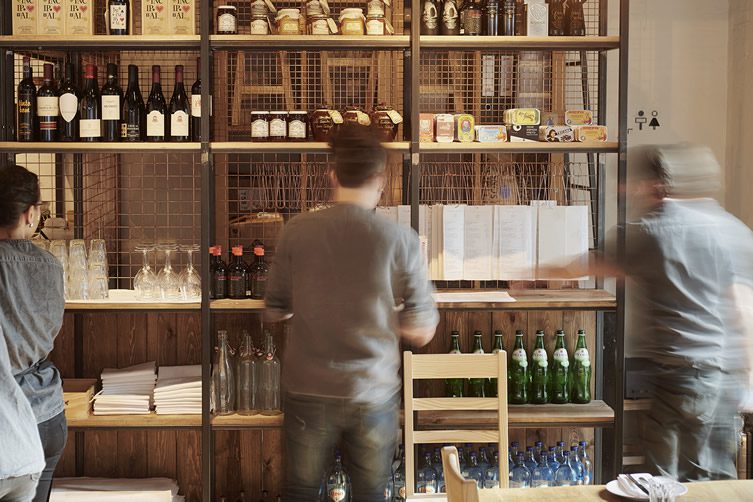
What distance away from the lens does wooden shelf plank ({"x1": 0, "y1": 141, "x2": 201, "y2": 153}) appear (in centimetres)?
368

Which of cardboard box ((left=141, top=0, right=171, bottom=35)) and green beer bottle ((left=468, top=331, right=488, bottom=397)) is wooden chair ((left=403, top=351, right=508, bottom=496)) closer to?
green beer bottle ((left=468, top=331, right=488, bottom=397))

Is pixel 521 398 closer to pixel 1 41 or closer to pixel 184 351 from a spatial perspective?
pixel 184 351

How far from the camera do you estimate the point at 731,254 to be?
9.58 feet

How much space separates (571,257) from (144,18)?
6.48ft

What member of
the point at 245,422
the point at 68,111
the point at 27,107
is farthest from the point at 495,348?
the point at 27,107

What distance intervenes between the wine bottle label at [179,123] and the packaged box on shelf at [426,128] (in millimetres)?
943

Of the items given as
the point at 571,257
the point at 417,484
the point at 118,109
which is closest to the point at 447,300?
the point at 571,257

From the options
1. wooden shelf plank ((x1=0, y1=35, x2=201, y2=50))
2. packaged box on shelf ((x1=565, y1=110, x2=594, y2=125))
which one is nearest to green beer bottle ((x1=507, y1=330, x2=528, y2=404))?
packaged box on shelf ((x1=565, y1=110, x2=594, y2=125))

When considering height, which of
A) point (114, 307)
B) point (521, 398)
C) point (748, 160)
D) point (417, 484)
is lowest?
point (417, 484)

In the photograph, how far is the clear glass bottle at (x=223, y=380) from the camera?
12.5 feet

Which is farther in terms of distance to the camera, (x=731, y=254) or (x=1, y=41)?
(x=1, y=41)

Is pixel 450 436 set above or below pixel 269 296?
below

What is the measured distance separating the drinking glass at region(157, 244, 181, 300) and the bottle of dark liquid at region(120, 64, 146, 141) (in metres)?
0.47

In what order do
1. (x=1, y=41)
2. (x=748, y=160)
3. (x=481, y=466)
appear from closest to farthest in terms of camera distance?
(x=1, y=41) → (x=481, y=466) → (x=748, y=160)
